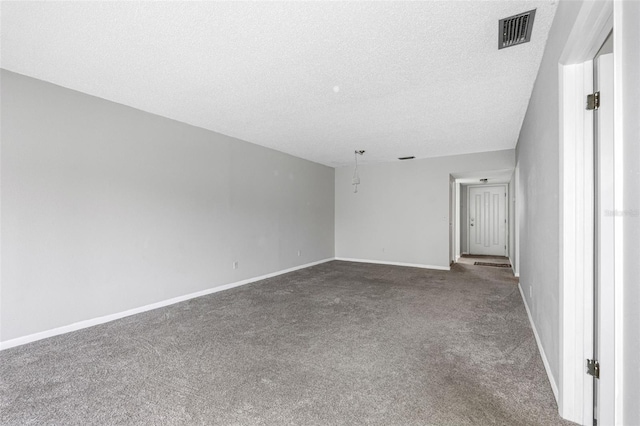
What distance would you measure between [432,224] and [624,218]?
5.99 metres

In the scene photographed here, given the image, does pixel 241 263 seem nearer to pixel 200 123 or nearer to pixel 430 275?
pixel 200 123

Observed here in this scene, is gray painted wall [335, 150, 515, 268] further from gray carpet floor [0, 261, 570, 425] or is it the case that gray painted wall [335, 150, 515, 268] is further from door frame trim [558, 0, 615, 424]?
door frame trim [558, 0, 615, 424]

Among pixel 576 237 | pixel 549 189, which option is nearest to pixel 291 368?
pixel 576 237

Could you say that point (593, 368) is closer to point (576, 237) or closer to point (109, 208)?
point (576, 237)

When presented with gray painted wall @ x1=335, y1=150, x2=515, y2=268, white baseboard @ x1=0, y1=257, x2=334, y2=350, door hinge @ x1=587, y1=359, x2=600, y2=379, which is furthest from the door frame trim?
gray painted wall @ x1=335, y1=150, x2=515, y2=268

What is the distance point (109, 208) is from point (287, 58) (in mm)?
2658

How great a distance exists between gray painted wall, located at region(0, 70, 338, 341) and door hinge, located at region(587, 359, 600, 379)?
167 inches

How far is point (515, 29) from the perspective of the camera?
81.5 inches

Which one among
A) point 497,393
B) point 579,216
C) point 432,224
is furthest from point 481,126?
point 497,393

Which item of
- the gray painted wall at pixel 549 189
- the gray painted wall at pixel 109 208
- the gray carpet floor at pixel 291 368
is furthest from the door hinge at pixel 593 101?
the gray painted wall at pixel 109 208

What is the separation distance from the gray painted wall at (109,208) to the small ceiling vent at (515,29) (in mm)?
3877

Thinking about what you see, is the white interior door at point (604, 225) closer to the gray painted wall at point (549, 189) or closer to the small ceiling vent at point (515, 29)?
the gray painted wall at point (549, 189)

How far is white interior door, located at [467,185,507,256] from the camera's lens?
28.2ft

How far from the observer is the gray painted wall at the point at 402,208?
6.46 metres
